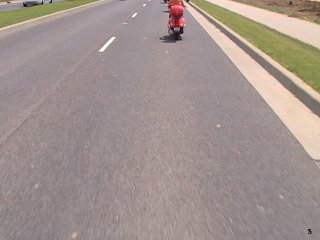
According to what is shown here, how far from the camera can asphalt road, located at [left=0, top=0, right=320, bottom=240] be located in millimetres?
3182

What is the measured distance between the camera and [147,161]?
14.2ft

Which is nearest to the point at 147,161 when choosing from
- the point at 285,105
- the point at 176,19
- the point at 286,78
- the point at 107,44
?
the point at 285,105

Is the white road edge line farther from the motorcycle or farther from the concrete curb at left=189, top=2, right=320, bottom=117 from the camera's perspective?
the motorcycle

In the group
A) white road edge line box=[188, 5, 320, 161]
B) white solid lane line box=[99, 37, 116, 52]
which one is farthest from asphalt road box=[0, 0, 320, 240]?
white solid lane line box=[99, 37, 116, 52]

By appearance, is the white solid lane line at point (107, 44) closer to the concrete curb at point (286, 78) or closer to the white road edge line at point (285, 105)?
the white road edge line at point (285, 105)

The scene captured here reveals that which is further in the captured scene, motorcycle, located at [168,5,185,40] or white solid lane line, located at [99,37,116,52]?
motorcycle, located at [168,5,185,40]

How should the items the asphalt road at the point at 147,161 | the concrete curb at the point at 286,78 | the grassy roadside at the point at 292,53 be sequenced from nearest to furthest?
1. the asphalt road at the point at 147,161
2. the concrete curb at the point at 286,78
3. the grassy roadside at the point at 292,53

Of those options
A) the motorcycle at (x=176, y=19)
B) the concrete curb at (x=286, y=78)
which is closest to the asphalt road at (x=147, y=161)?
the concrete curb at (x=286, y=78)

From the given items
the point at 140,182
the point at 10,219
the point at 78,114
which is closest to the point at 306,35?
the point at 78,114

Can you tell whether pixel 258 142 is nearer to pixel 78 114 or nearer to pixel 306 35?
pixel 78 114

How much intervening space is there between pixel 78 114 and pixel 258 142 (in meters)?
2.87

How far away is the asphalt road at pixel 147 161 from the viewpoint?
3182 millimetres

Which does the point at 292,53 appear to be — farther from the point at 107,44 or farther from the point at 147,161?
the point at 147,161

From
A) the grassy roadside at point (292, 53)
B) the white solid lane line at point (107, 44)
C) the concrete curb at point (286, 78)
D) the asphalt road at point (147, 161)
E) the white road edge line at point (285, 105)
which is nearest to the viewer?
the asphalt road at point (147, 161)
